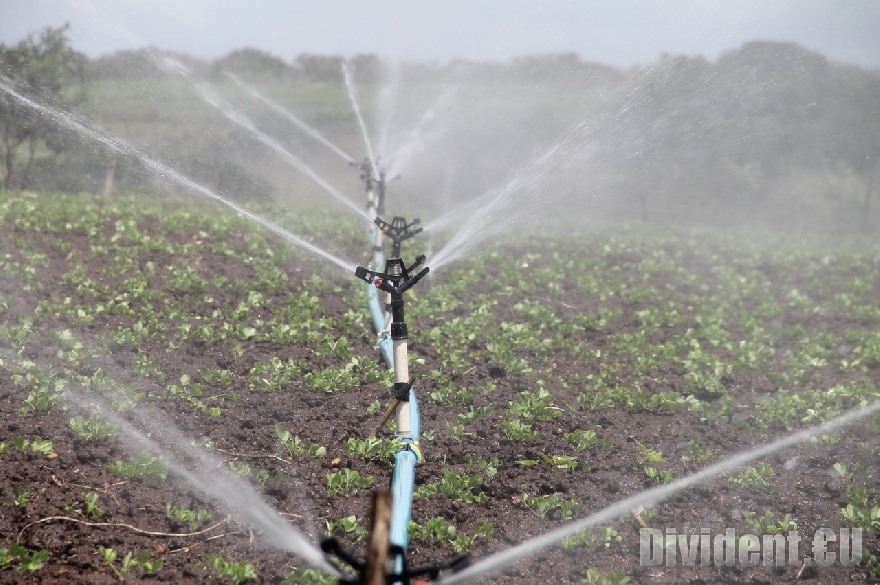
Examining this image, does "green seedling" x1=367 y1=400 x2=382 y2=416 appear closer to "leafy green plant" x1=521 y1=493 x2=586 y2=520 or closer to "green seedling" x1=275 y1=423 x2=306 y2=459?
"green seedling" x1=275 y1=423 x2=306 y2=459

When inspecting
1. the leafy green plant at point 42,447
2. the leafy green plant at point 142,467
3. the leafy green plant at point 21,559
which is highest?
the leafy green plant at point 42,447

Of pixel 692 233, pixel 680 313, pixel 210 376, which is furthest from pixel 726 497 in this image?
pixel 692 233

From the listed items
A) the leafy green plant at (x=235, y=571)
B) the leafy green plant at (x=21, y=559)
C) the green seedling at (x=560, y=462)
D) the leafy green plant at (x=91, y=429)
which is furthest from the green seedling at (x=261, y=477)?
the green seedling at (x=560, y=462)

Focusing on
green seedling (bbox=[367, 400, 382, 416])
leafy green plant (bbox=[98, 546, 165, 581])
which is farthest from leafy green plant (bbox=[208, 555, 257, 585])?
green seedling (bbox=[367, 400, 382, 416])

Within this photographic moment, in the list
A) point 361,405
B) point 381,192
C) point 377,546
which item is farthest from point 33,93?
point 377,546

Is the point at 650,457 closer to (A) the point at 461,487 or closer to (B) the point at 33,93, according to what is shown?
(A) the point at 461,487

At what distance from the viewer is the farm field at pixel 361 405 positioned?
413 centimetres

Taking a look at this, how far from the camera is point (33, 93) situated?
1881 centimetres

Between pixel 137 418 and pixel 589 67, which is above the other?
pixel 589 67

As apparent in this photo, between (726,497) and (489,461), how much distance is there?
1.59 meters

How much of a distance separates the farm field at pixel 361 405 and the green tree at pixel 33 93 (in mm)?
8024

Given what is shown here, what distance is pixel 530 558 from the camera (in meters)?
4.18

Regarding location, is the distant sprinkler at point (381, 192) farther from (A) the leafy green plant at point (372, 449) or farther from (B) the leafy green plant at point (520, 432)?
(A) the leafy green plant at point (372, 449)

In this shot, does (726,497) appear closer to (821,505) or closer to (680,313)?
(821,505)
